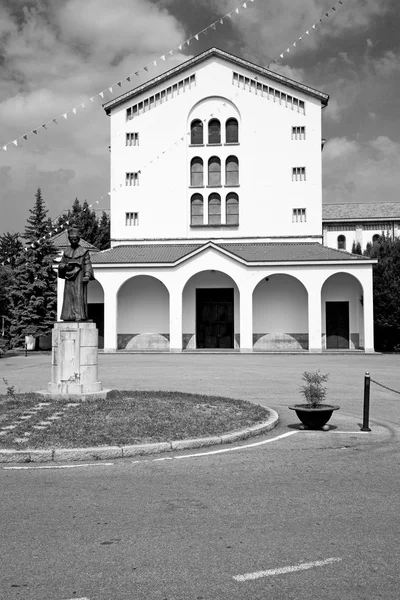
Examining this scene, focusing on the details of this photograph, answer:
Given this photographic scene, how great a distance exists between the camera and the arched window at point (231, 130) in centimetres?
4266

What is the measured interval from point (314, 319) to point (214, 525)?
1278 inches

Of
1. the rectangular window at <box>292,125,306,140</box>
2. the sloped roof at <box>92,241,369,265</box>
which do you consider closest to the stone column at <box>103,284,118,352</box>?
the sloped roof at <box>92,241,369,265</box>

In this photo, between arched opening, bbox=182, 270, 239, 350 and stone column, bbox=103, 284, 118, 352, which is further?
arched opening, bbox=182, 270, 239, 350

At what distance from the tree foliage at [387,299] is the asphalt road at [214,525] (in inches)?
1138

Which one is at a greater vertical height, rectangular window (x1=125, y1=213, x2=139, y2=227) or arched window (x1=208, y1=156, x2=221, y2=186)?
arched window (x1=208, y1=156, x2=221, y2=186)

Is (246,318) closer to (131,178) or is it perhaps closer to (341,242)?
(131,178)

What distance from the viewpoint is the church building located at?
128 feet

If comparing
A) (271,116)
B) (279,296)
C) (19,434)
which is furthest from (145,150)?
(19,434)

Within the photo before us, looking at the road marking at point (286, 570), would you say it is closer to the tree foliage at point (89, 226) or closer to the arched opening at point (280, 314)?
the arched opening at point (280, 314)

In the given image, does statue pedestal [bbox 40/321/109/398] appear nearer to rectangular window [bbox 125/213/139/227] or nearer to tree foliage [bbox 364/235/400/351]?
tree foliage [bbox 364/235/400/351]

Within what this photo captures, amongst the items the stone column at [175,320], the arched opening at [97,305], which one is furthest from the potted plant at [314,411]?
the arched opening at [97,305]

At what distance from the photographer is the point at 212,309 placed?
131ft

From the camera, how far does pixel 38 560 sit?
187 inches

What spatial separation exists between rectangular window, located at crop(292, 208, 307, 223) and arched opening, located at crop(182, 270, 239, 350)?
6.65m
